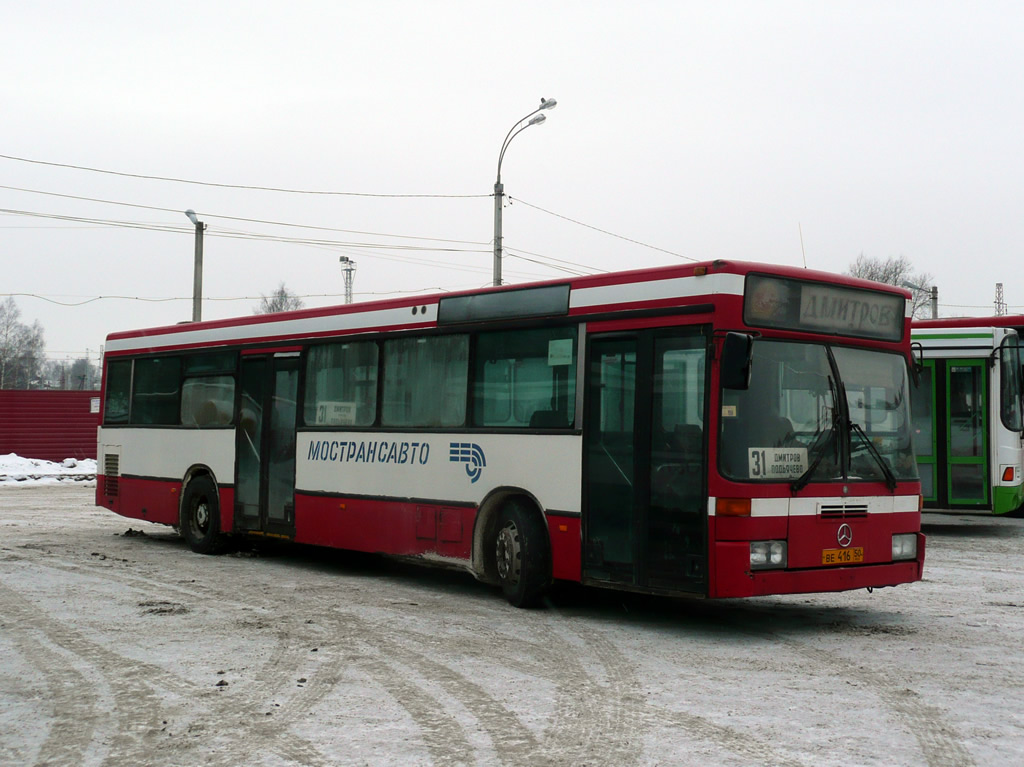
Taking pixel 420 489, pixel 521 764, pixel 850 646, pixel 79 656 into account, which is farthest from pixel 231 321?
pixel 521 764

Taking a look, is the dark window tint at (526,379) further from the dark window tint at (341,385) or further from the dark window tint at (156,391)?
the dark window tint at (156,391)

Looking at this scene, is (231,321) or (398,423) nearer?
(398,423)

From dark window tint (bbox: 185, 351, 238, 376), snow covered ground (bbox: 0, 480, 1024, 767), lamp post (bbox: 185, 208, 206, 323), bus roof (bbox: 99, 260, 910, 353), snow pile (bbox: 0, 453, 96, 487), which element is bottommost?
snow covered ground (bbox: 0, 480, 1024, 767)

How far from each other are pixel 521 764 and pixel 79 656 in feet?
12.4

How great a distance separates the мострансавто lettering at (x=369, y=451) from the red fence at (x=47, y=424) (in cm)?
2549

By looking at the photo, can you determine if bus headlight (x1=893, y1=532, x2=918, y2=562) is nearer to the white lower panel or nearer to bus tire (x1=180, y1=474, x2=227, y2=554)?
the white lower panel

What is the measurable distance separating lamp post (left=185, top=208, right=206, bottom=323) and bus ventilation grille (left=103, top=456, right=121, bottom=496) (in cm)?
1565

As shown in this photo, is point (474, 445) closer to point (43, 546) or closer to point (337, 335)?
point (337, 335)

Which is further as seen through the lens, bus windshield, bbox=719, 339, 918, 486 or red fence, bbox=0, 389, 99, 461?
red fence, bbox=0, 389, 99, 461

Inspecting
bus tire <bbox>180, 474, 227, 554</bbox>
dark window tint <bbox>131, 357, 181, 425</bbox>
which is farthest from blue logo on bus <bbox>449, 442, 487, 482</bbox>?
dark window tint <bbox>131, 357, 181, 425</bbox>

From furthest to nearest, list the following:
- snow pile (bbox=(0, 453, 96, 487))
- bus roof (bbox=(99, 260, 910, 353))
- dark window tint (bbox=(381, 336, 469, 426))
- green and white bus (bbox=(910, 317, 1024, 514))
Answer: snow pile (bbox=(0, 453, 96, 487)) → green and white bus (bbox=(910, 317, 1024, 514)) → dark window tint (bbox=(381, 336, 469, 426)) → bus roof (bbox=(99, 260, 910, 353))

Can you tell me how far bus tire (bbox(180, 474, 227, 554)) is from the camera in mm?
14109

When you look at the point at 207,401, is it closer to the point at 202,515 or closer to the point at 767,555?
the point at 202,515

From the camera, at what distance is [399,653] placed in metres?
7.78
